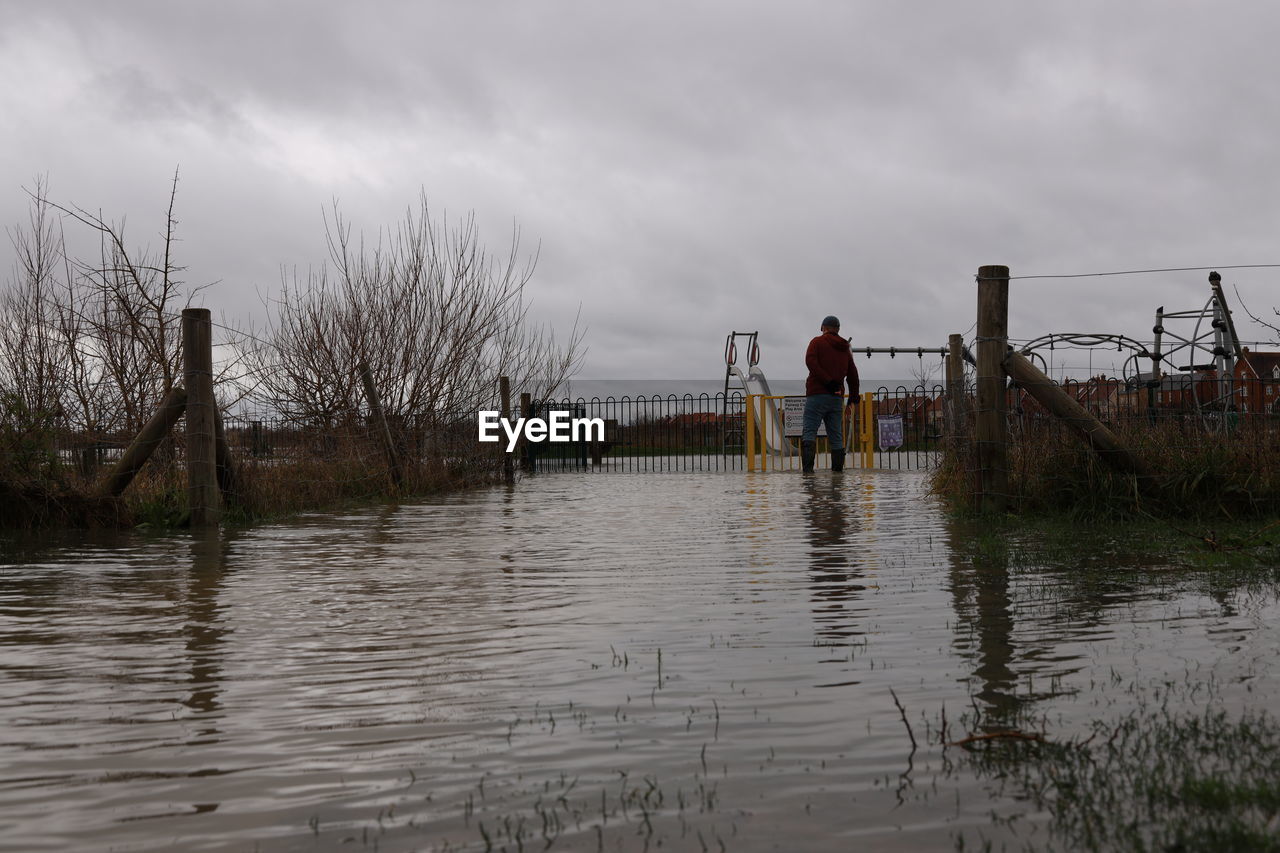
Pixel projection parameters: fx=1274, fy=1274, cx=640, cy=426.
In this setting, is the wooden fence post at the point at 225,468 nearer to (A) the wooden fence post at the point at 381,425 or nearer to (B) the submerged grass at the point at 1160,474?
(A) the wooden fence post at the point at 381,425

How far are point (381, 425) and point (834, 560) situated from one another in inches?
347

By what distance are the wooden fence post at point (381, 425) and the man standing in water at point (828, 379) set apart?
5725 mm

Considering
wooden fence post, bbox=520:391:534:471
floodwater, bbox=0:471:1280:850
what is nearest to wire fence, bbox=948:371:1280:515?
floodwater, bbox=0:471:1280:850

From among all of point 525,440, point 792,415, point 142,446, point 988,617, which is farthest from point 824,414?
point 988,617

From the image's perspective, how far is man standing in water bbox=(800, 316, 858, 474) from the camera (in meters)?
17.1

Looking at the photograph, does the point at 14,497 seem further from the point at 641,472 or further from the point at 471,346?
the point at 641,472

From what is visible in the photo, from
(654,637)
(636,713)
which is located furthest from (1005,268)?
(636,713)

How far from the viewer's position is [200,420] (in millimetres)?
9891

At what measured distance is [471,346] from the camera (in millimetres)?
16594

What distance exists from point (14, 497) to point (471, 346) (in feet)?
25.5

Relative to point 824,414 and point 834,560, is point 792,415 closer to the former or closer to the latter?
point 824,414

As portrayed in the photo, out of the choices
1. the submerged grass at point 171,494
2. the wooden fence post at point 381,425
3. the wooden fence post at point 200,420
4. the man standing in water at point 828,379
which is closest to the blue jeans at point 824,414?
the man standing in water at point 828,379

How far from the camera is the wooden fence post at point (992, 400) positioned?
9117mm

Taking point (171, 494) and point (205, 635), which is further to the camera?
point (171, 494)
